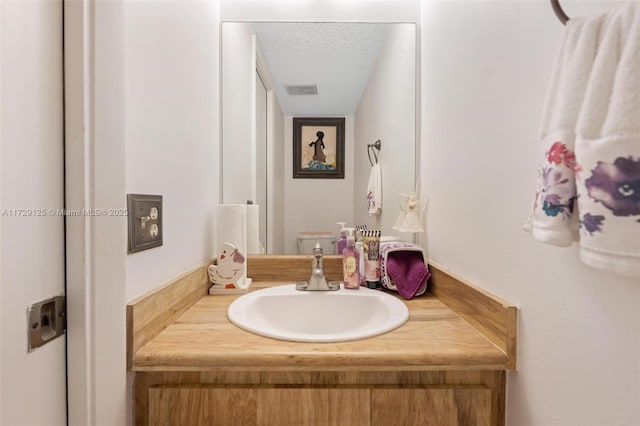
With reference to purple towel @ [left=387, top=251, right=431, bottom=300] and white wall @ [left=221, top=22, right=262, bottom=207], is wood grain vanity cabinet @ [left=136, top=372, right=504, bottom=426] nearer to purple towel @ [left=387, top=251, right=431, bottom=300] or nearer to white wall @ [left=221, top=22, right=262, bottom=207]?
purple towel @ [left=387, top=251, right=431, bottom=300]

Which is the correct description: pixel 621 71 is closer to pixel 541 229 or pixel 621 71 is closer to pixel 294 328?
pixel 541 229

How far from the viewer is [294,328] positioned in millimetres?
989

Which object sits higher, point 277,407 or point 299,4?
point 299,4

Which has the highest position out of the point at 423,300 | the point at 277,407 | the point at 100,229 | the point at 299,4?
the point at 299,4

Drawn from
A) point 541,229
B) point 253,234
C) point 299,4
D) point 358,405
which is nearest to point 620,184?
point 541,229

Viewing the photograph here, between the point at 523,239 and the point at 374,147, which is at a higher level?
the point at 374,147

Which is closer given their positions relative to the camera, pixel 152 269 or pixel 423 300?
pixel 152 269

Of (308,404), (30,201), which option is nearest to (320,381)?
(308,404)

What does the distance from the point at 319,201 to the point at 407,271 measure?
463 millimetres

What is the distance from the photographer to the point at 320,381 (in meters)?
0.67

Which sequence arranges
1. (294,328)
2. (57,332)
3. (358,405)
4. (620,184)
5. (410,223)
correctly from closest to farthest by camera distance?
1. (620,184)
2. (57,332)
3. (358,405)
4. (294,328)
5. (410,223)

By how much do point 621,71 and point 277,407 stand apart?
77 centimetres

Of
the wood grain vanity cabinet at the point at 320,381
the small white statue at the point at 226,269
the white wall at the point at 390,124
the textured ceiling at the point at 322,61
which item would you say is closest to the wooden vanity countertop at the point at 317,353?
the wood grain vanity cabinet at the point at 320,381

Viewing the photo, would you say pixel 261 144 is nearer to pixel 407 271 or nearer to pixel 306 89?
pixel 306 89
